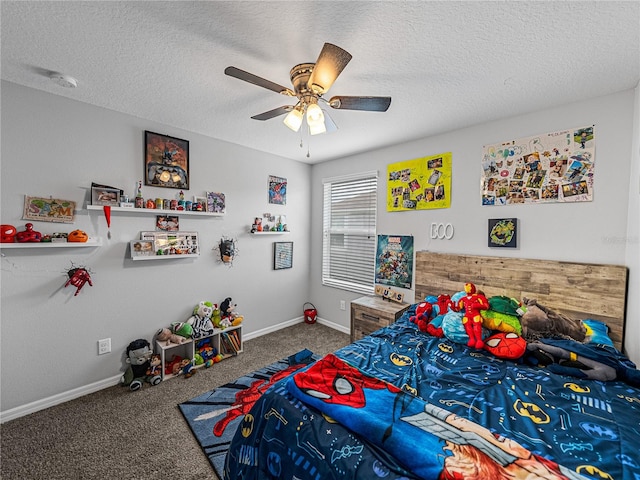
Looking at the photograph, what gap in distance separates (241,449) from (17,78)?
9.23 feet

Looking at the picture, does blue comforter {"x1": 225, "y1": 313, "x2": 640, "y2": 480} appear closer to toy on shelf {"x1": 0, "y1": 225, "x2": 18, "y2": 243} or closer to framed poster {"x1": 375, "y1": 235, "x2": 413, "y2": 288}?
framed poster {"x1": 375, "y1": 235, "x2": 413, "y2": 288}

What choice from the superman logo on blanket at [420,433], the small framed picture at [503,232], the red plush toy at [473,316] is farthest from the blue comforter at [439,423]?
the small framed picture at [503,232]

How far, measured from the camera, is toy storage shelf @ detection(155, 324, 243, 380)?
8.16 feet

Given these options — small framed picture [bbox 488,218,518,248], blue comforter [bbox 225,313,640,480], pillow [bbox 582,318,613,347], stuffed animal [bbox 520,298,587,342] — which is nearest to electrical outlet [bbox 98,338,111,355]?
blue comforter [bbox 225,313,640,480]

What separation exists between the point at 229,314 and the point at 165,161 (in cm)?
176

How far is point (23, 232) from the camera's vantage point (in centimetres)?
189

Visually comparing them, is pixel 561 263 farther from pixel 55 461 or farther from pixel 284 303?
pixel 55 461

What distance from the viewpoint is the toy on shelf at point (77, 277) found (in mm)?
2111

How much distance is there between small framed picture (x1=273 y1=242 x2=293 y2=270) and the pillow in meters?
3.06

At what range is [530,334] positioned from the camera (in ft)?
5.96

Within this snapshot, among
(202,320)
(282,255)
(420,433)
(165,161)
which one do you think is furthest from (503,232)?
(165,161)

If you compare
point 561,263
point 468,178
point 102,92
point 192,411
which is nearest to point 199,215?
point 102,92

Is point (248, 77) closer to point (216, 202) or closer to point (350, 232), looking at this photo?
point (216, 202)

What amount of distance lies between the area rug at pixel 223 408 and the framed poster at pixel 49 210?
69.6 inches
